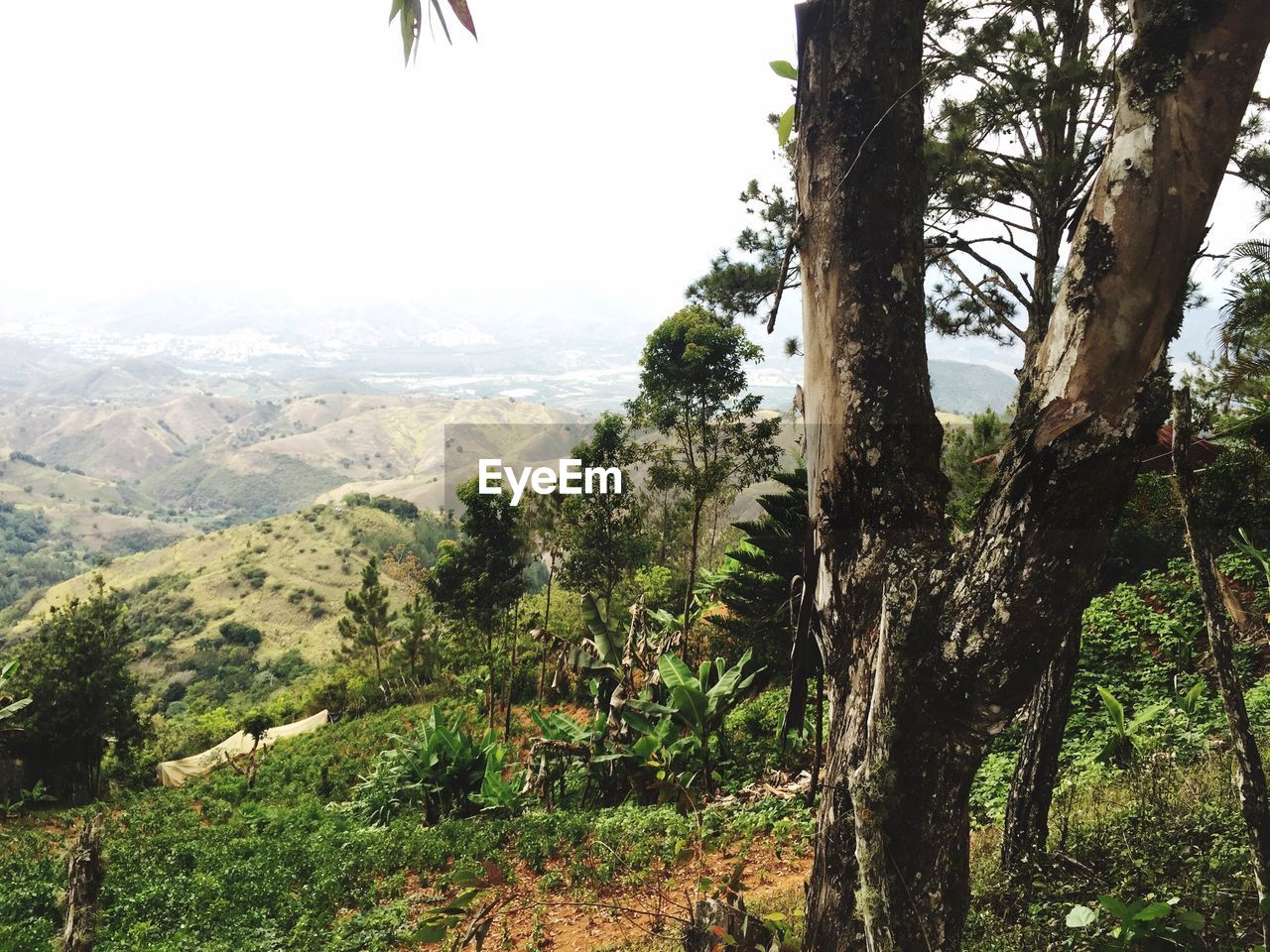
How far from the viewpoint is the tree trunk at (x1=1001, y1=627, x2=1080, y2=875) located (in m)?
2.70

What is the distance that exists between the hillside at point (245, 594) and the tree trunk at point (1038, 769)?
55.0 m

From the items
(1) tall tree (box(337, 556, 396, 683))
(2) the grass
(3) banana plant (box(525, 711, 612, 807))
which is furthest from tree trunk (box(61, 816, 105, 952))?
(2) the grass

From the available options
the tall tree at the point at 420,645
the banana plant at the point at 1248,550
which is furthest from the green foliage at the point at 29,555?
the banana plant at the point at 1248,550

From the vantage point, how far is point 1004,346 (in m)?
12.8

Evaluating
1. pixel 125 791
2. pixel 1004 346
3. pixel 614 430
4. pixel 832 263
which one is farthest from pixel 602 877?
pixel 125 791

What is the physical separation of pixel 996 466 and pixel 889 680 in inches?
19.8

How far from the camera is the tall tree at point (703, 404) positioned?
40.3 ft

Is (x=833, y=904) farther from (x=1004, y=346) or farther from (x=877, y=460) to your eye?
(x=1004, y=346)

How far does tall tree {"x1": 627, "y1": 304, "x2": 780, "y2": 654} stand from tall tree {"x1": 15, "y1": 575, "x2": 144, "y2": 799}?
12.1 metres

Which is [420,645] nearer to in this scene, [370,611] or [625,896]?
[370,611]

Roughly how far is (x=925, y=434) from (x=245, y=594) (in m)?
84.0

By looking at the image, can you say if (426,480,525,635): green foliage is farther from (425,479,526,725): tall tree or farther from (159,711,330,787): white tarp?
(159,711,330,787): white tarp

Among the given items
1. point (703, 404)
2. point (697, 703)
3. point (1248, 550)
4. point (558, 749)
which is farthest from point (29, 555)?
point (1248, 550)

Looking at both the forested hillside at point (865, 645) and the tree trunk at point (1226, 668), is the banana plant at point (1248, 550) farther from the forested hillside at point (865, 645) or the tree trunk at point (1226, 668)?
the tree trunk at point (1226, 668)
